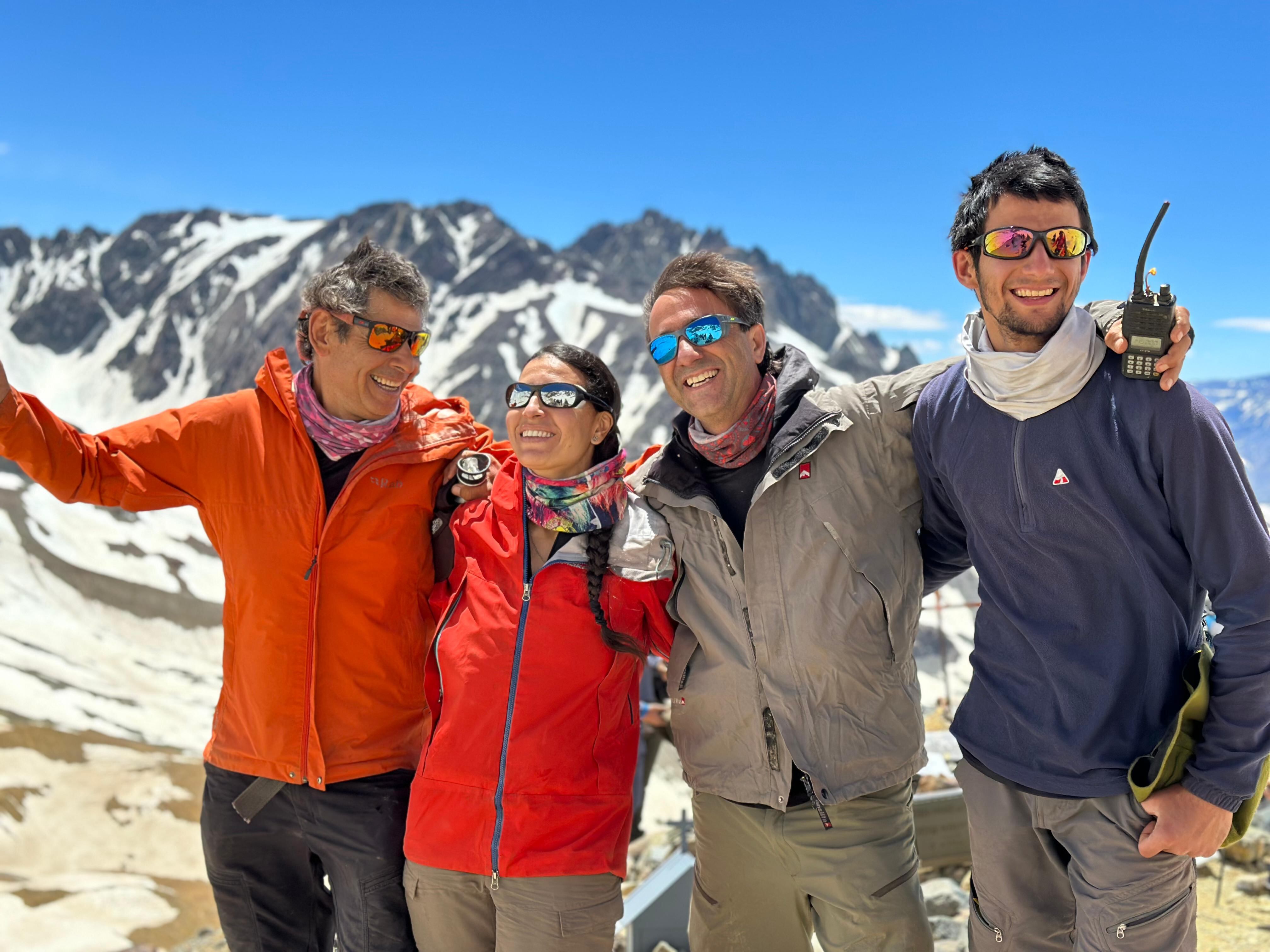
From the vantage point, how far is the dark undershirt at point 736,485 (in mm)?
3531

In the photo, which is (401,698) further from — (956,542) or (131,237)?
(131,237)

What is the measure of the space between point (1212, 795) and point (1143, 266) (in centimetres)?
157

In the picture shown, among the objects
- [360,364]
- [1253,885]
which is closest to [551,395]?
[360,364]

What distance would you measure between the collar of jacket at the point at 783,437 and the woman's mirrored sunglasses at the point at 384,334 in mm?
1180

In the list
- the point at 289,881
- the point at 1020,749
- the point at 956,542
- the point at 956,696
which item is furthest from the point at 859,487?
the point at 956,696

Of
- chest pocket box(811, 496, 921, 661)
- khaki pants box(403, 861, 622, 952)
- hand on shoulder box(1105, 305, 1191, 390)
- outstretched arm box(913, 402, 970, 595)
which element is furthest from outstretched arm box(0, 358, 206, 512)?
hand on shoulder box(1105, 305, 1191, 390)

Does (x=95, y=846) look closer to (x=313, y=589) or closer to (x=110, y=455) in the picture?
(x=110, y=455)

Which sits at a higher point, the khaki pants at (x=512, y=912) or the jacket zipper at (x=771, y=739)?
the jacket zipper at (x=771, y=739)

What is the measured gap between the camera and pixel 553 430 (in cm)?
360

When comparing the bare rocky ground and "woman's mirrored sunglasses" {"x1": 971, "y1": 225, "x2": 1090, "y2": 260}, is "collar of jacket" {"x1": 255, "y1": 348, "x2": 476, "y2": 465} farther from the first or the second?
the bare rocky ground

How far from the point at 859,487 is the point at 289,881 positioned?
298cm

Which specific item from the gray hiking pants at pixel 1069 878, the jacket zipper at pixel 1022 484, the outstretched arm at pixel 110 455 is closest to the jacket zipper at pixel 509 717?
the outstretched arm at pixel 110 455

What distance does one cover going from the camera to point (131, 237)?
108 meters

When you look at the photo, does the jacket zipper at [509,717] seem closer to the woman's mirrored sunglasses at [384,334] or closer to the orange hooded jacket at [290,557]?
the orange hooded jacket at [290,557]
